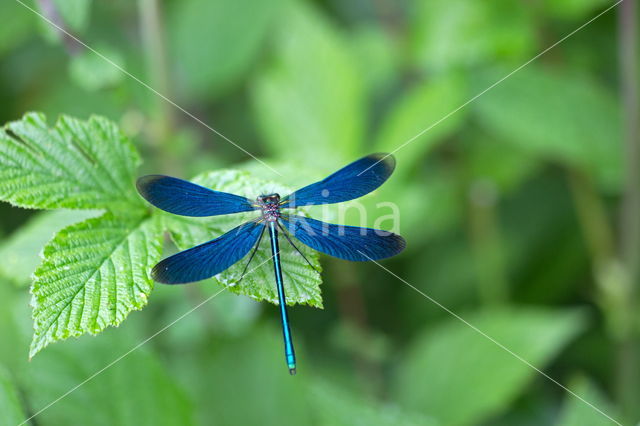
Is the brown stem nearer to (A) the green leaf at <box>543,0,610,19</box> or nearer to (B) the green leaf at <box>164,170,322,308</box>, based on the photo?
(B) the green leaf at <box>164,170,322,308</box>

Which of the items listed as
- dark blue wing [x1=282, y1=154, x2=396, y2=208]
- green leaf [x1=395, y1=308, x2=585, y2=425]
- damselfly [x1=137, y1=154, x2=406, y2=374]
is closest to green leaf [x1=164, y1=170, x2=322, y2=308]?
damselfly [x1=137, y1=154, x2=406, y2=374]

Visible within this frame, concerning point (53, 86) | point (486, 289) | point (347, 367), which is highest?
point (53, 86)

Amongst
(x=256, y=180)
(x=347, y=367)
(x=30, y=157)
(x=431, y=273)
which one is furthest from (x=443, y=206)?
(x=30, y=157)

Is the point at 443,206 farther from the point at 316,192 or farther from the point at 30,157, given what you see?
the point at 30,157

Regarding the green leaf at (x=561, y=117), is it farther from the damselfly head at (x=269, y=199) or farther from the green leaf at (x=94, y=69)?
the green leaf at (x=94, y=69)

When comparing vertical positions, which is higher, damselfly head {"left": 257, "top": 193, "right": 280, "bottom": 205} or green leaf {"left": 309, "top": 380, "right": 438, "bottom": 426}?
damselfly head {"left": 257, "top": 193, "right": 280, "bottom": 205}

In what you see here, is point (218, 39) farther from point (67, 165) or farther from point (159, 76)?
point (67, 165)

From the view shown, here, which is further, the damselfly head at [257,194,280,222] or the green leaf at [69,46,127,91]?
the green leaf at [69,46,127,91]
